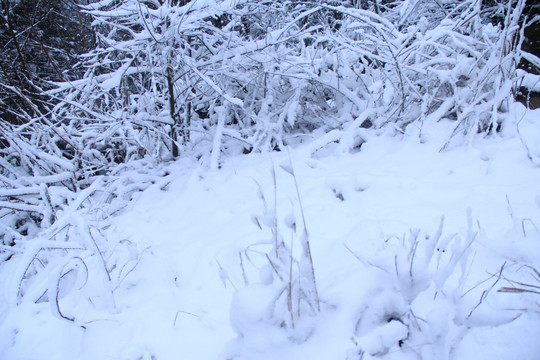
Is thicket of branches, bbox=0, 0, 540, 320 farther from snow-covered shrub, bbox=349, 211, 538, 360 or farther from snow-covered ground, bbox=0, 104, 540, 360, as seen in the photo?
snow-covered shrub, bbox=349, 211, 538, 360

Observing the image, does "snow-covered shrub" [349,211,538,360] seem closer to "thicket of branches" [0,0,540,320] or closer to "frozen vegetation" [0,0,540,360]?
"frozen vegetation" [0,0,540,360]

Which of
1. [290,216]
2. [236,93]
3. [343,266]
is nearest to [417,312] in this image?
[343,266]

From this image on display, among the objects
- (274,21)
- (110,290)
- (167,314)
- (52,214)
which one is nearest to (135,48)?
(52,214)

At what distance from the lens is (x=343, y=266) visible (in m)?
0.97

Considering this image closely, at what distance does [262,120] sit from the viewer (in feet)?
8.44

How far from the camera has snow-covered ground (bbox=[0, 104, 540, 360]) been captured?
0.69 meters

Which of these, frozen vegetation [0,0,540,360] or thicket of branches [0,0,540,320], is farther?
thicket of branches [0,0,540,320]

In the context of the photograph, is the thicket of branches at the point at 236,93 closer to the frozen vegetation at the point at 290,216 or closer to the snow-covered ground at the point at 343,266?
the frozen vegetation at the point at 290,216

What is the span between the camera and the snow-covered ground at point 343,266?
27.3 inches

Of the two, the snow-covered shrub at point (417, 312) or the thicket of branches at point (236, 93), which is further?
the thicket of branches at point (236, 93)

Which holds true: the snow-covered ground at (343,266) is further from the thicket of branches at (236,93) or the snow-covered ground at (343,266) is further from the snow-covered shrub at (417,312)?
the thicket of branches at (236,93)

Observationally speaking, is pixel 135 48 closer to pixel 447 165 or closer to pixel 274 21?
pixel 274 21

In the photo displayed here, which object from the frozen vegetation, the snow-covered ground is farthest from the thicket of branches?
the snow-covered ground

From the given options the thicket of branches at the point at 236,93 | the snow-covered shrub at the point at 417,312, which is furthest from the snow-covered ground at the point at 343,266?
the thicket of branches at the point at 236,93
